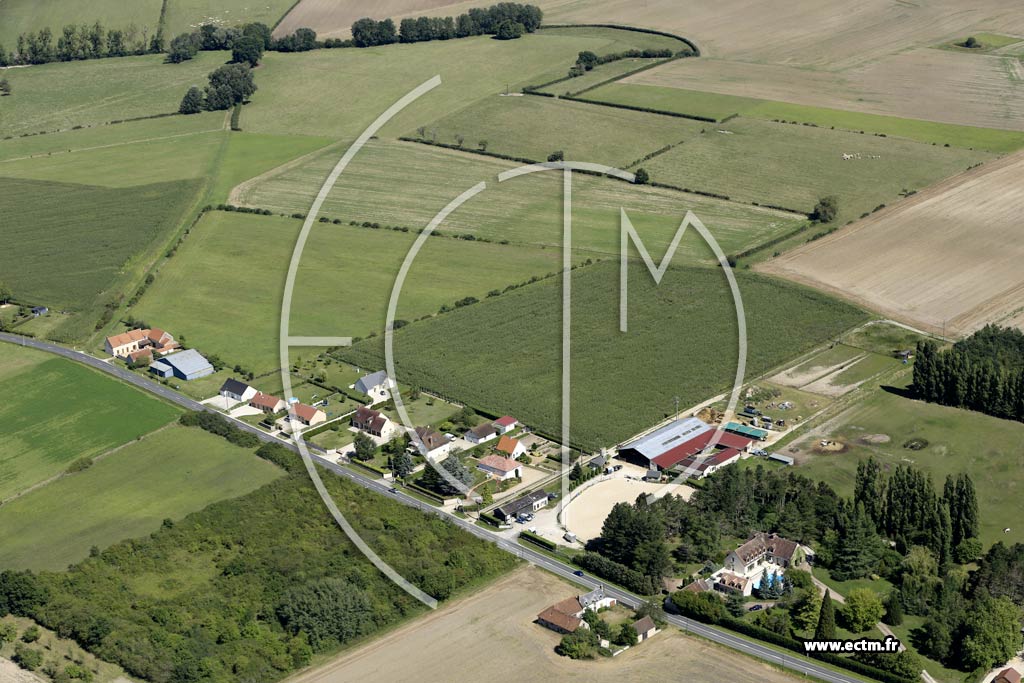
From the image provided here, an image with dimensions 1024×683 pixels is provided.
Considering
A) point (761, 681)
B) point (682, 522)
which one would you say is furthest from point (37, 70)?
point (761, 681)

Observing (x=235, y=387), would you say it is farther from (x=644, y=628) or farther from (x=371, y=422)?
(x=644, y=628)

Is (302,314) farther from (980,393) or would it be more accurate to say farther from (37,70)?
(37,70)

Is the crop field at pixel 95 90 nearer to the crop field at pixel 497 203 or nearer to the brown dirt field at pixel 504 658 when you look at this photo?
the crop field at pixel 497 203

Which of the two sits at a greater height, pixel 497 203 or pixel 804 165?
pixel 804 165

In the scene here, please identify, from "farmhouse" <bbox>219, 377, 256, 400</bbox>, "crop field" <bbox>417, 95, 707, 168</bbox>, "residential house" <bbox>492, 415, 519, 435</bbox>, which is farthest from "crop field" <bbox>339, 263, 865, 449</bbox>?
"crop field" <bbox>417, 95, 707, 168</bbox>

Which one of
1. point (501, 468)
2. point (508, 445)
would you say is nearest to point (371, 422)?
point (508, 445)

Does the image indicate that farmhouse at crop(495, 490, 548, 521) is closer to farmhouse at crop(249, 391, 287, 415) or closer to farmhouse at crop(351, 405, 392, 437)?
farmhouse at crop(351, 405, 392, 437)

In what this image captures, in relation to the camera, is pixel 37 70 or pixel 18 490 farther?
pixel 37 70
